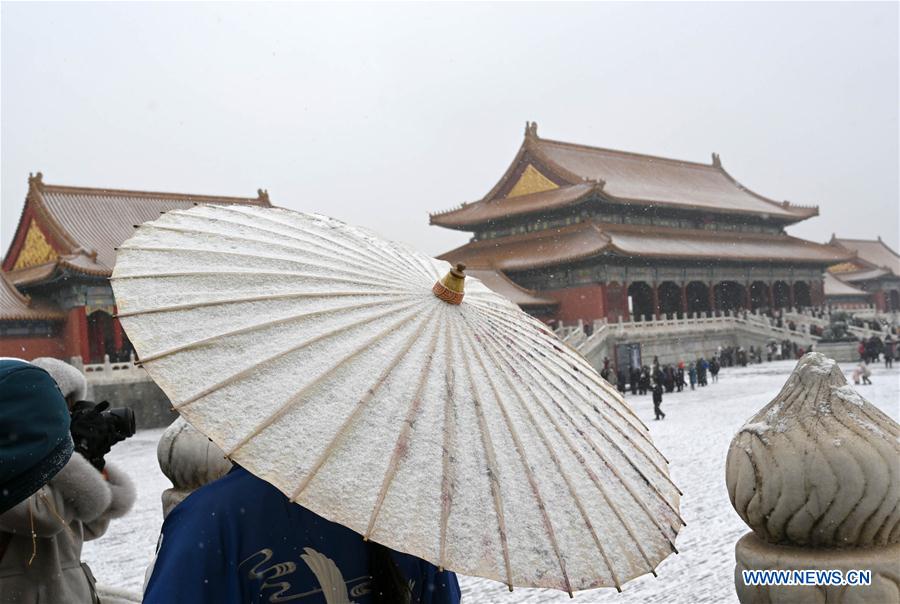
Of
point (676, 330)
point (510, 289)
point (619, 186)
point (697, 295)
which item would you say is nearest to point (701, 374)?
point (676, 330)

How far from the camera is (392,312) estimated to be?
1.83 m

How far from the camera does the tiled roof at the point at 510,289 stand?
2541 cm

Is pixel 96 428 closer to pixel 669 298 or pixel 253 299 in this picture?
pixel 253 299

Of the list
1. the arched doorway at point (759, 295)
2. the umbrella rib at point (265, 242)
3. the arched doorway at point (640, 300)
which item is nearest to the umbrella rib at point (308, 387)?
the umbrella rib at point (265, 242)

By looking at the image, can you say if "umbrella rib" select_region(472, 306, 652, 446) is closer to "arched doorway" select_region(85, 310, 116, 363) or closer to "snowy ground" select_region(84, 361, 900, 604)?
"snowy ground" select_region(84, 361, 900, 604)

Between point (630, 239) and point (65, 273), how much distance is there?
17525 mm

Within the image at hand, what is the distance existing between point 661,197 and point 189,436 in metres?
29.5

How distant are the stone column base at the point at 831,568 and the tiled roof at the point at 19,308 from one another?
2045cm

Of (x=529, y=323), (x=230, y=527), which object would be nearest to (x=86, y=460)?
(x=230, y=527)

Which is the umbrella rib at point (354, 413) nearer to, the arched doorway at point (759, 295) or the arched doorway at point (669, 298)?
the arched doorway at point (669, 298)

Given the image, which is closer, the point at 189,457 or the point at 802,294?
the point at 189,457

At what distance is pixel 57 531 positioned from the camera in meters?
2.35

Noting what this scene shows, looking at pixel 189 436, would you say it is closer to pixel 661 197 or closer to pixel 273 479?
pixel 273 479

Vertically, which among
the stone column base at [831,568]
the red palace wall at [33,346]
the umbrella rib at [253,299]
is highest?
the umbrella rib at [253,299]
